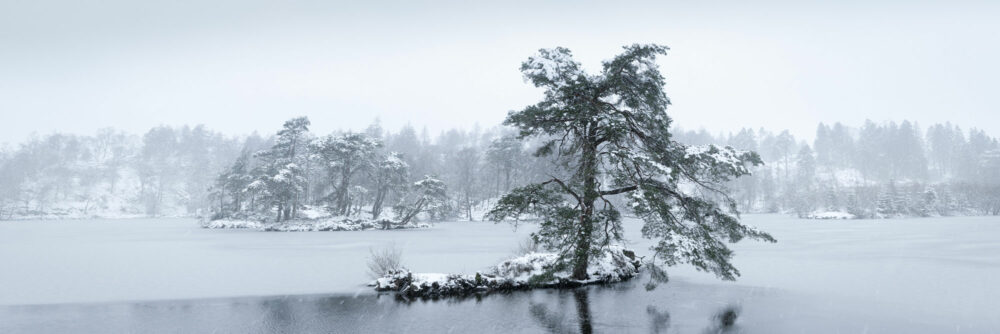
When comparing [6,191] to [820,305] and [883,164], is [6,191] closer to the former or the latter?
[820,305]

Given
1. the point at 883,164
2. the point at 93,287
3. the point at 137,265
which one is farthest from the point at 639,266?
the point at 883,164

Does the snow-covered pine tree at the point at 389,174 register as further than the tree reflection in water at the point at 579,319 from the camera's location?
Yes

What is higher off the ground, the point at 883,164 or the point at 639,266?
the point at 883,164

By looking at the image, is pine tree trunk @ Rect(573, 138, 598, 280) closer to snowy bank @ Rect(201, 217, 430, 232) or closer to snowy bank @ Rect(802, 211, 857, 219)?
snowy bank @ Rect(201, 217, 430, 232)

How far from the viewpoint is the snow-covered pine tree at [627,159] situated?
48.9 ft

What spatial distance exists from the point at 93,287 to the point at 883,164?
149050 millimetres

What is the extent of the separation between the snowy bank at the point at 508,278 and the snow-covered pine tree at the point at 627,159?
182 cm

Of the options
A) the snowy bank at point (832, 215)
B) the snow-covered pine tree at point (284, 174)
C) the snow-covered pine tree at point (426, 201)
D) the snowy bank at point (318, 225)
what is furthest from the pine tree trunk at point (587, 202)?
the snowy bank at point (832, 215)

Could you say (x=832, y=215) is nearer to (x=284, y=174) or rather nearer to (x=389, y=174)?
(x=389, y=174)

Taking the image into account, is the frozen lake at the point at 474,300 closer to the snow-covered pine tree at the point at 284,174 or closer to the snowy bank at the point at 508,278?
the snowy bank at the point at 508,278

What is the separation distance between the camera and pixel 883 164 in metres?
118

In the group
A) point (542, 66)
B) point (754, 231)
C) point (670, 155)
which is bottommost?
point (754, 231)

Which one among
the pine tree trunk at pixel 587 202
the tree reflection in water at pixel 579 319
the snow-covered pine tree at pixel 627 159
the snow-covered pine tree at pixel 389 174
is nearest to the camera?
the tree reflection in water at pixel 579 319

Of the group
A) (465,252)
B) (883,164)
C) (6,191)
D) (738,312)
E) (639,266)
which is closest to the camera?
(738,312)
